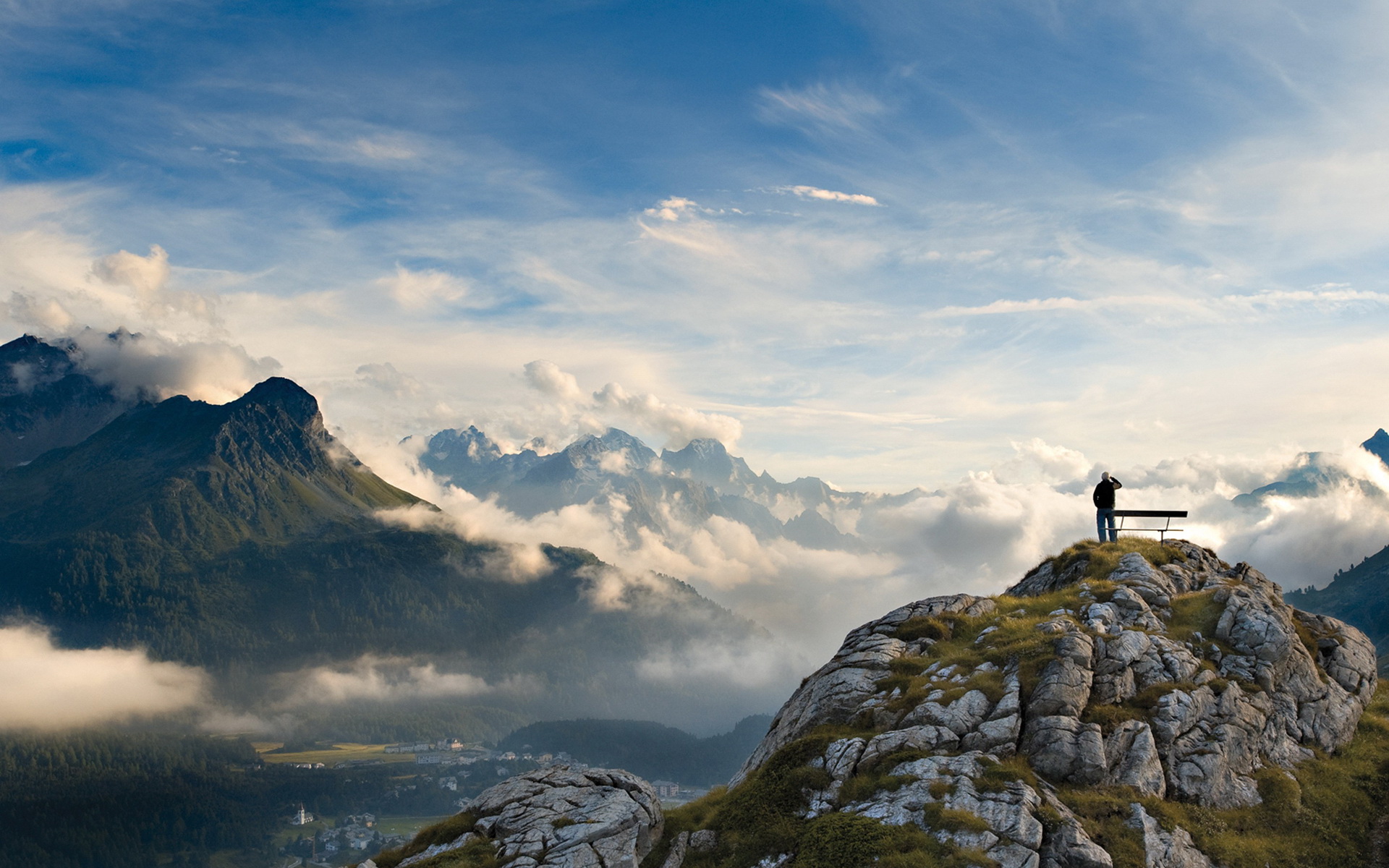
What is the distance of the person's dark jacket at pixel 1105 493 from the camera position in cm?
5256

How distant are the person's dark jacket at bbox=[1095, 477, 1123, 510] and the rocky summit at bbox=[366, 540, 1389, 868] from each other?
33.1 feet

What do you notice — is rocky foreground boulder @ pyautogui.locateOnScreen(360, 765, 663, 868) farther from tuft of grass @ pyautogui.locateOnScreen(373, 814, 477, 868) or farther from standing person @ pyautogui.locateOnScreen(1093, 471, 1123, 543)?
standing person @ pyautogui.locateOnScreen(1093, 471, 1123, 543)

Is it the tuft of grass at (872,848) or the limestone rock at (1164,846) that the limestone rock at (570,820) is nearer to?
the tuft of grass at (872,848)

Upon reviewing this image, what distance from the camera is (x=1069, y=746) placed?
31.7 m

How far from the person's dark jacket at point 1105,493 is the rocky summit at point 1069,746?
397 inches

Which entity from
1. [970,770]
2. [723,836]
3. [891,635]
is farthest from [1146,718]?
[723,836]

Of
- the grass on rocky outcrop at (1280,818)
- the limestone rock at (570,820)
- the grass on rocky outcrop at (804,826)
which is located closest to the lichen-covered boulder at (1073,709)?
the grass on rocky outcrop at (804,826)

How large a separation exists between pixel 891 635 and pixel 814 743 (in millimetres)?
11591

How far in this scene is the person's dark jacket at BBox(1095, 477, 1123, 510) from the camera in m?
52.6

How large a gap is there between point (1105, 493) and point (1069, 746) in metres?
26.9

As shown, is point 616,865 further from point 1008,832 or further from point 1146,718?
point 1146,718

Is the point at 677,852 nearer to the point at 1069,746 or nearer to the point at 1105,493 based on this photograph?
the point at 1069,746

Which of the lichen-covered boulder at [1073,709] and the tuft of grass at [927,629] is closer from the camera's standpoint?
the lichen-covered boulder at [1073,709]

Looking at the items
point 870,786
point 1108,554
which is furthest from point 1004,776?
point 1108,554
